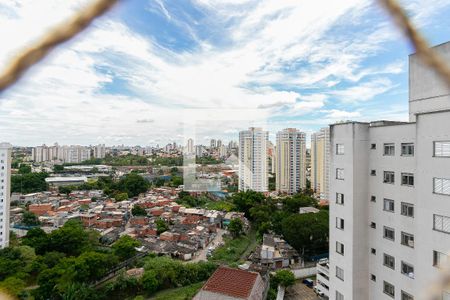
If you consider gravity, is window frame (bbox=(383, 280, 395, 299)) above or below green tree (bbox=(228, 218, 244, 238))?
above

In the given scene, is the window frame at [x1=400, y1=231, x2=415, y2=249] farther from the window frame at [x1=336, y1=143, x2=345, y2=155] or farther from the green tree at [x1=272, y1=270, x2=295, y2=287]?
the green tree at [x1=272, y1=270, x2=295, y2=287]

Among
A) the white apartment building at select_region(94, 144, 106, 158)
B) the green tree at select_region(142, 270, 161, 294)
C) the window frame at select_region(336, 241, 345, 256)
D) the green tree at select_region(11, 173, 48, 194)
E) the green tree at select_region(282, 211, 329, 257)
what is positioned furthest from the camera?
the white apartment building at select_region(94, 144, 106, 158)

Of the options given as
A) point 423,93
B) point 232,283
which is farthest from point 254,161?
point 423,93

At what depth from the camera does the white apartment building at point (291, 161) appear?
18578mm

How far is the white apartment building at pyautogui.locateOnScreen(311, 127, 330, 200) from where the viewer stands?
675 inches

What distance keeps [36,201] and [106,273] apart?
471 inches

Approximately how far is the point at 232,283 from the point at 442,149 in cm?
443

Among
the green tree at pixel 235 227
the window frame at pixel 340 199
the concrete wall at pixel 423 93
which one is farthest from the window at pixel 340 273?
the green tree at pixel 235 227

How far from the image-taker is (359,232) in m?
3.55

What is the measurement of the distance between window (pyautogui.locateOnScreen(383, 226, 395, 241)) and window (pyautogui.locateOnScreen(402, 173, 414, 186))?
575mm

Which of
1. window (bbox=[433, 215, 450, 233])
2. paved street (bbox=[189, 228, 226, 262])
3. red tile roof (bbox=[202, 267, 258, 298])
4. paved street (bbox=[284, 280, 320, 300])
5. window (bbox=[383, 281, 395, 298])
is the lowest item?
paved street (bbox=[284, 280, 320, 300])

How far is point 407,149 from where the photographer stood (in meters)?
3.18

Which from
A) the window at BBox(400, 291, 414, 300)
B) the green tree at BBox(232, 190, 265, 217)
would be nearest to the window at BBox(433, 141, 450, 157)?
the window at BBox(400, 291, 414, 300)

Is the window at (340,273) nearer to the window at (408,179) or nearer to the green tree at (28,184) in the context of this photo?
the window at (408,179)
